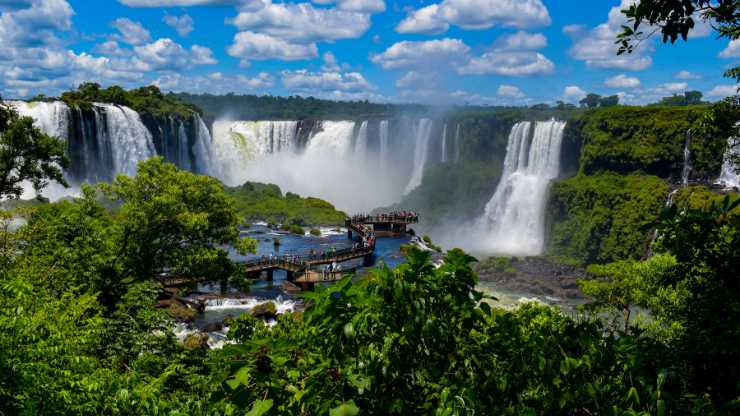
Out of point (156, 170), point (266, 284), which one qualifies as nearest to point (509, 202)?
point (266, 284)

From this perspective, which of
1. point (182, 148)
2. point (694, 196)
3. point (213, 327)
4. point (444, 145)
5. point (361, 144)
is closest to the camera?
point (213, 327)

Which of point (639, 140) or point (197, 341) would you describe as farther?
point (639, 140)

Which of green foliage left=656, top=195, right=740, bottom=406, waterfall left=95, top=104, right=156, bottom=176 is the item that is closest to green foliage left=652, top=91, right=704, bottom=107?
waterfall left=95, top=104, right=156, bottom=176

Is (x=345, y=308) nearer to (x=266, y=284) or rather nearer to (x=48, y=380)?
(x=48, y=380)

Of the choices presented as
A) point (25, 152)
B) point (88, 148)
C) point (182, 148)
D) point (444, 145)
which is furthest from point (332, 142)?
point (25, 152)

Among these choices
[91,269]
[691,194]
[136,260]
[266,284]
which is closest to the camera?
[91,269]

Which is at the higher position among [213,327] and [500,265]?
[213,327]

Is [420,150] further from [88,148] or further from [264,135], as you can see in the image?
[88,148]
